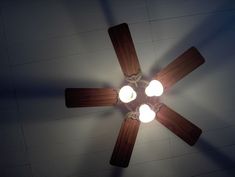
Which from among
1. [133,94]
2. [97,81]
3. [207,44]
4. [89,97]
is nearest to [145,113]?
[133,94]

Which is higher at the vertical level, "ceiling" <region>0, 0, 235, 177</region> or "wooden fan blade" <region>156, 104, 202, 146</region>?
"ceiling" <region>0, 0, 235, 177</region>

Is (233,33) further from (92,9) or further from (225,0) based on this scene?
(92,9)

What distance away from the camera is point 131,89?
1.46 m

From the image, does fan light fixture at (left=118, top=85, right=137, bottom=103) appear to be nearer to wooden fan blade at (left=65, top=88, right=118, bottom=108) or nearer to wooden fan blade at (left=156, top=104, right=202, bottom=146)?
wooden fan blade at (left=65, top=88, right=118, bottom=108)

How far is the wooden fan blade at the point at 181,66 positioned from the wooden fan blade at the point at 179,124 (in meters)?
0.14

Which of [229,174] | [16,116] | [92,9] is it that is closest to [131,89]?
[92,9]

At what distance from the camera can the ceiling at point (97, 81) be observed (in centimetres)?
191

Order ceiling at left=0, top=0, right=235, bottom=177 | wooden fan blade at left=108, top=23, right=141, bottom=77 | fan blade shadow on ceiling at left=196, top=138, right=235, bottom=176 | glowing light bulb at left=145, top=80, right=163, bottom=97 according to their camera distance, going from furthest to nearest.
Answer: fan blade shadow on ceiling at left=196, top=138, right=235, bottom=176 < ceiling at left=0, top=0, right=235, bottom=177 < glowing light bulb at left=145, top=80, right=163, bottom=97 < wooden fan blade at left=108, top=23, right=141, bottom=77

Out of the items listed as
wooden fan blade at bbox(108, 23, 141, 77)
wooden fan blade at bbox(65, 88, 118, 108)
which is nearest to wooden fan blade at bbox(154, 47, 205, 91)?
wooden fan blade at bbox(108, 23, 141, 77)

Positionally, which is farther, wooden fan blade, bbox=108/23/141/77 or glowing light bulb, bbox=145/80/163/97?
glowing light bulb, bbox=145/80/163/97

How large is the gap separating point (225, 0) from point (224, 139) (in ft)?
3.23

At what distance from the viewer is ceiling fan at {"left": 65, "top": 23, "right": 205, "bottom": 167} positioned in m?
1.42

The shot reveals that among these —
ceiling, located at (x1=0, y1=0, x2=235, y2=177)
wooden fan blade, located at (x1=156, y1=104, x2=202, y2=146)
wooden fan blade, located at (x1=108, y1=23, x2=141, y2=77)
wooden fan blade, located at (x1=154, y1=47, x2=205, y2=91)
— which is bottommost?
wooden fan blade, located at (x1=156, y1=104, x2=202, y2=146)

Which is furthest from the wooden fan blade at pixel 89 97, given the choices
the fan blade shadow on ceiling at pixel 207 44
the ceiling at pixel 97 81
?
the fan blade shadow on ceiling at pixel 207 44
